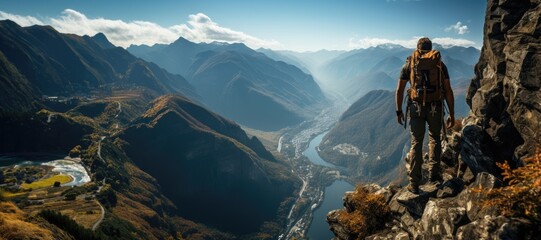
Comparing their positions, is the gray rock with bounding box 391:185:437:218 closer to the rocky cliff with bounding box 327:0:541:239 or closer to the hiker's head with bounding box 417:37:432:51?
the rocky cliff with bounding box 327:0:541:239

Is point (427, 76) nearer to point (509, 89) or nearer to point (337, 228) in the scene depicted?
point (509, 89)

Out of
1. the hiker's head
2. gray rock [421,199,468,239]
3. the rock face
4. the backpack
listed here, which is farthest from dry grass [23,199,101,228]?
the rock face

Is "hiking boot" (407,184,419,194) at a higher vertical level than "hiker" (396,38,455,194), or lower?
lower

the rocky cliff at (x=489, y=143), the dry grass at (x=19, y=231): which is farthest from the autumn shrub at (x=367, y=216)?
the dry grass at (x=19, y=231)

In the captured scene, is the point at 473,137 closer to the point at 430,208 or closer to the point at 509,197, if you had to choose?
the point at 430,208

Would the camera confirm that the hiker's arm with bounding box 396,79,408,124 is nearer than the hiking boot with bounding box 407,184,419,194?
No

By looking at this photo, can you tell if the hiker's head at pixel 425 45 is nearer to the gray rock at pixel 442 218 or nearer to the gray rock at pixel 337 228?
the gray rock at pixel 442 218

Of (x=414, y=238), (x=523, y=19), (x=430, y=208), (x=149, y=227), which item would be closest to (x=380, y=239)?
(x=414, y=238)

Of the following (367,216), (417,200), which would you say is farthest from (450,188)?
(367,216)
